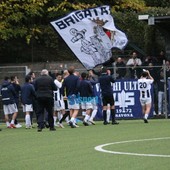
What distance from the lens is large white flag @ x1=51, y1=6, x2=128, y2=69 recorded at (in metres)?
28.2

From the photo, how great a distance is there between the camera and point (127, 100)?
30.0 metres

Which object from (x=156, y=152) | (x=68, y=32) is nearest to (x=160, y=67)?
(x=68, y=32)

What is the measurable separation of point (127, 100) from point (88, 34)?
11.5 feet

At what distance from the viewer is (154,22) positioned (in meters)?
31.0

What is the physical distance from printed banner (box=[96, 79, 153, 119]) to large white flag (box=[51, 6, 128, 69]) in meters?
2.02

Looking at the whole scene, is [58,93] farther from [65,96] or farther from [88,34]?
[88,34]

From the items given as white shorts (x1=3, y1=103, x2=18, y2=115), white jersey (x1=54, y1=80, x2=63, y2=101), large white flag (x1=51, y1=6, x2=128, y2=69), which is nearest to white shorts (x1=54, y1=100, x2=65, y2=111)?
white jersey (x1=54, y1=80, x2=63, y2=101)

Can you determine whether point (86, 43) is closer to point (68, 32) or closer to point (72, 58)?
point (68, 32)

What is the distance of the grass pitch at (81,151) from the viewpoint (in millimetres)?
12164

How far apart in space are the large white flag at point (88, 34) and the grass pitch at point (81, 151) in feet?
24.8

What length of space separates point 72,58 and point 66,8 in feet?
10.0

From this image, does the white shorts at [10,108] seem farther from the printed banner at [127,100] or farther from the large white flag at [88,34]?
the printed banner at [127,100]

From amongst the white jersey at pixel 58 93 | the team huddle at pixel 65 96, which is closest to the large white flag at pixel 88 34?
the team huddle at pixel 65 96

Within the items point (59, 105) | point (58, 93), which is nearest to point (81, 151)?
point (59, 105)
